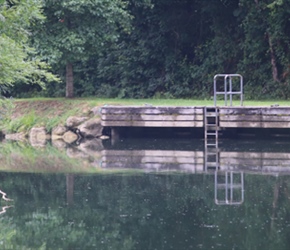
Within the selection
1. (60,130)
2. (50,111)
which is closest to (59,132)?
(60,130)

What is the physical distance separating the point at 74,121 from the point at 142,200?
11663mm

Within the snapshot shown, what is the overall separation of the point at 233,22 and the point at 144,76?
13.7 ft

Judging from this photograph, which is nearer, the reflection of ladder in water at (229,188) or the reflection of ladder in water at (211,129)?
the reflection of ladder in water at (229,188)

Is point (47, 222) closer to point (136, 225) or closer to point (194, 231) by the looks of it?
point (136, 225)

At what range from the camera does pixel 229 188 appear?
1594 centimetres

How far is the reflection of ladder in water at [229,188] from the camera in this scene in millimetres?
14657

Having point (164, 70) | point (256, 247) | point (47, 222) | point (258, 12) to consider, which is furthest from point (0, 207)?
point (164, 70)

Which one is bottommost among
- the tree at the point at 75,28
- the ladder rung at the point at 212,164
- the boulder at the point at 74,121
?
the ladder rung at the point at 212,164

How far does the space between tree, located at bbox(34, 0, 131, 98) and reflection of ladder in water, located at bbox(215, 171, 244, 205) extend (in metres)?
10.3

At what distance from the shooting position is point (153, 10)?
32062 mm

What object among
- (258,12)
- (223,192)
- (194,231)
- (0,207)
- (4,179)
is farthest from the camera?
(258,12)

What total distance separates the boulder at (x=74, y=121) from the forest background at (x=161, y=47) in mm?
1764

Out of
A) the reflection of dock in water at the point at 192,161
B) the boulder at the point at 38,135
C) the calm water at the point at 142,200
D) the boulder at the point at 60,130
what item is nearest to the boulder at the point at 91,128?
the boulder at the point at 60,130

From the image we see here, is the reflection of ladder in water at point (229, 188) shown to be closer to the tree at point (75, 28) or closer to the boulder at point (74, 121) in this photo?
the boulder at point (74, 121)
